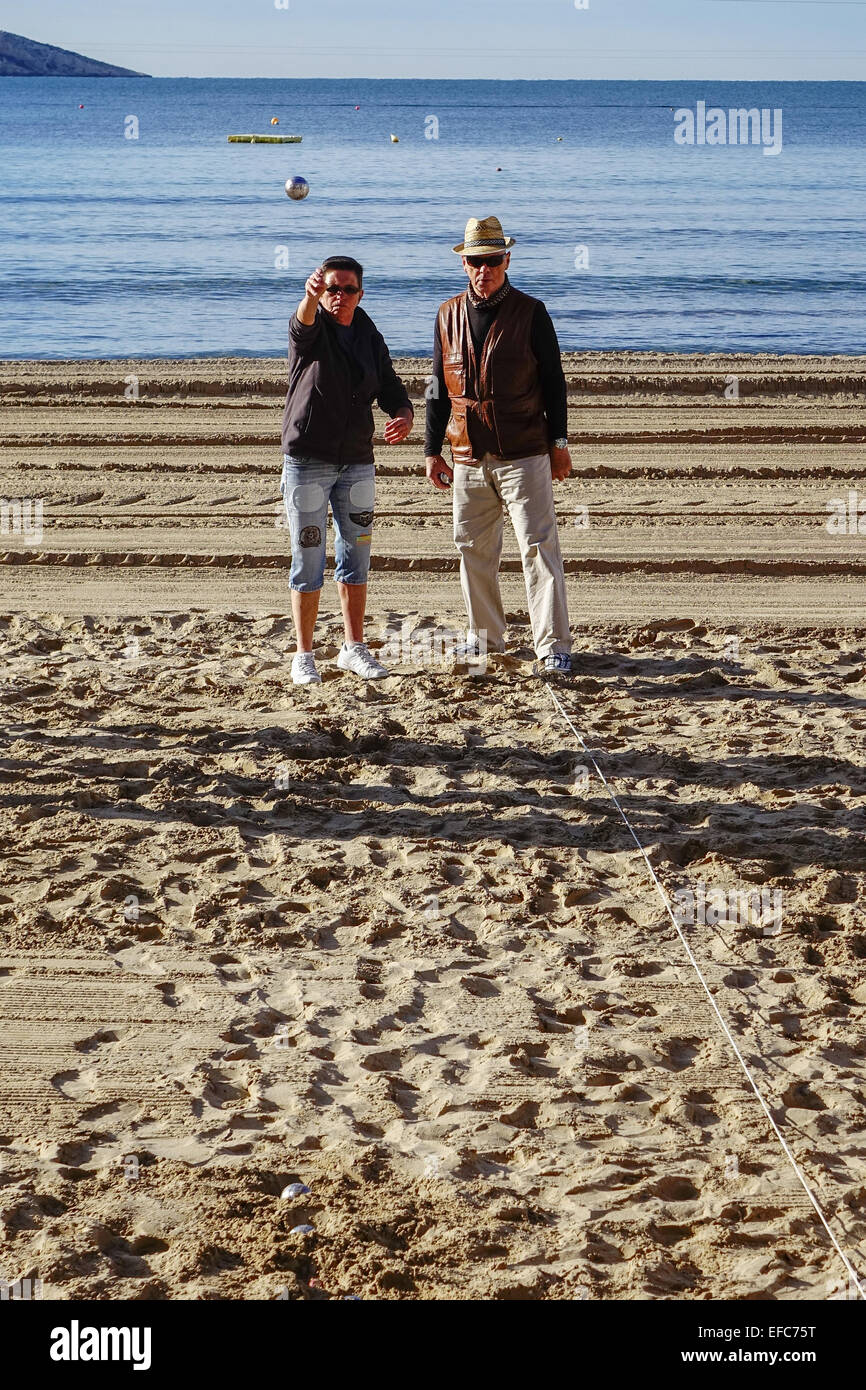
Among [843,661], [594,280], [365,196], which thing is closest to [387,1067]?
[843,661]

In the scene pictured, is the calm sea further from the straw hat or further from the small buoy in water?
the small buoy in water

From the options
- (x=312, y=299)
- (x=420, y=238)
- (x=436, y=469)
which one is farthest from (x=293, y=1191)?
(x=420, y=238)

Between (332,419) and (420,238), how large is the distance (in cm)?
2599

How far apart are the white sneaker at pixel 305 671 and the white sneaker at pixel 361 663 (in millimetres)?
191

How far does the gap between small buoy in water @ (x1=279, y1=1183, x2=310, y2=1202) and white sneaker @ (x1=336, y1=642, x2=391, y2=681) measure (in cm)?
367

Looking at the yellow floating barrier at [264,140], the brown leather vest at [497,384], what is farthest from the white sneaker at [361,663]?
the yellow floating barrier at [264,140]

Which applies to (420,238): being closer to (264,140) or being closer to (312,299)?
(312,299)

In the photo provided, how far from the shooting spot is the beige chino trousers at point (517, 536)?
6410 millimetres

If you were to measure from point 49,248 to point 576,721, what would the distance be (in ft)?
83.6

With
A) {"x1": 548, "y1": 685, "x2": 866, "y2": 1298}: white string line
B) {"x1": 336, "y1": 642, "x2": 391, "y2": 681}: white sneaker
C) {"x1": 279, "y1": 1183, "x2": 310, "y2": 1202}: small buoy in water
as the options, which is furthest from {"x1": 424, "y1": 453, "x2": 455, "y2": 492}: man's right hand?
{"x1": 279, "y1": 1183, "x2": 310, "y2": 1202}: small buoy in water

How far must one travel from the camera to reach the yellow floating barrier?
7612 cm

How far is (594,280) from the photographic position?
79.2 ft

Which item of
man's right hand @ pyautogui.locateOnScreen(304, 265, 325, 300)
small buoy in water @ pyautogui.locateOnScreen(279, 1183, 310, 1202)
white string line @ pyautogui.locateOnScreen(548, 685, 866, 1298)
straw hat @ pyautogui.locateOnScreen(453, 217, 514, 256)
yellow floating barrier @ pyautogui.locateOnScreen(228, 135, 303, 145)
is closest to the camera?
white string line @ pyautogui.locateOnScreen(548, 685, 866, 1298)
